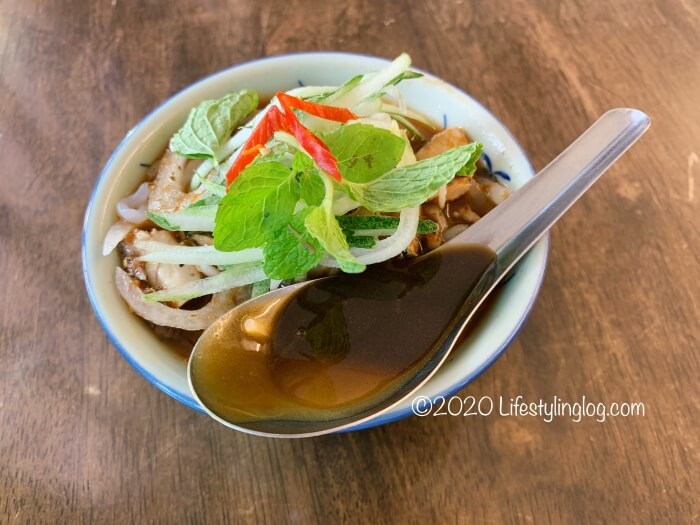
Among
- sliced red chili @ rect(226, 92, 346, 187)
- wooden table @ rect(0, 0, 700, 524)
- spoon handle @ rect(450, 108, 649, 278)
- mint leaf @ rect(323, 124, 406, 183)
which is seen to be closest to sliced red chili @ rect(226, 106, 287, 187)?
sliced red chili @ rect(226, 92, 346, 187)

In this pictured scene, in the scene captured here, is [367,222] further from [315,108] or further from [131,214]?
[131,214]

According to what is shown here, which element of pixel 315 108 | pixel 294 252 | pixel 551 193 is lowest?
pixel 294 252

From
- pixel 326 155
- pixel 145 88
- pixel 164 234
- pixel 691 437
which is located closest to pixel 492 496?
pixel 691 437

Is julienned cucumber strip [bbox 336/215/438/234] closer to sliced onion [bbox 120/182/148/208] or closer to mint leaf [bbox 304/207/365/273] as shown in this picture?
mint leaf [bbox 304/207/365/273]

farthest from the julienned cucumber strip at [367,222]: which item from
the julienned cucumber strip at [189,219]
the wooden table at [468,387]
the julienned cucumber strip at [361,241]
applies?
the wooden table at [468,387]

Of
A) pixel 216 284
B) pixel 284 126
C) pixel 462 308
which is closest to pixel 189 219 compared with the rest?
pixel 216 284

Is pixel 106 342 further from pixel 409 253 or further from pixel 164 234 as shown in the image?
pixel 409 253
